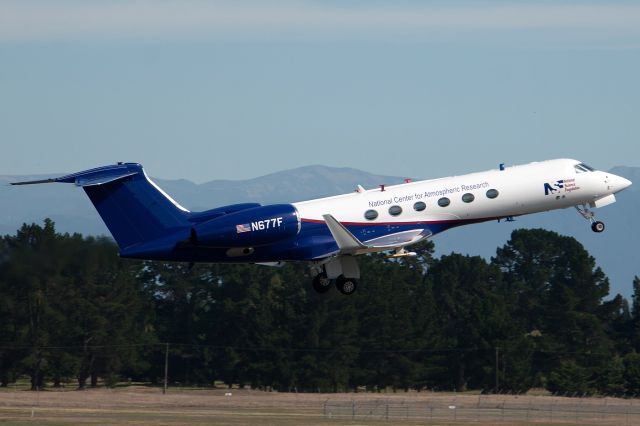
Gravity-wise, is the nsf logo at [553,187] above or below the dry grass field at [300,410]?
above

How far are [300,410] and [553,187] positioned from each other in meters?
27.9

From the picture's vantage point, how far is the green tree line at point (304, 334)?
9338 centimetres

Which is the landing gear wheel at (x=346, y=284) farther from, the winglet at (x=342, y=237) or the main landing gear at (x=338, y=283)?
the winglet at (x=342, y=237)

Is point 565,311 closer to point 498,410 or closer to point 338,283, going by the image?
point 498,410

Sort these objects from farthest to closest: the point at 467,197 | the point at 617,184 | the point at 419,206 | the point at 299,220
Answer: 1. the point at 617,184
2. the point at 467,197
3. the point at 419,206
4. the point at 299,220

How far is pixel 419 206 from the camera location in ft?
147

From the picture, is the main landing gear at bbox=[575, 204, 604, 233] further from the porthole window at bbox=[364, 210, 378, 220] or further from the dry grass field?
the dry grass field

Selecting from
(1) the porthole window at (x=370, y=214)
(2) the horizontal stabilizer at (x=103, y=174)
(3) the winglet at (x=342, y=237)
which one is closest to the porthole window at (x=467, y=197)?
(1) the porthole window at (x=370, y=214)

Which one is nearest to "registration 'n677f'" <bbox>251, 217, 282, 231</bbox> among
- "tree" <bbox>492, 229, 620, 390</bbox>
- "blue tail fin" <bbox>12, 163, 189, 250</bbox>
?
"blue tail fin" <bbox>12, 163, 189, 250</bbox>

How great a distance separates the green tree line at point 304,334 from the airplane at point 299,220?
4115 cm

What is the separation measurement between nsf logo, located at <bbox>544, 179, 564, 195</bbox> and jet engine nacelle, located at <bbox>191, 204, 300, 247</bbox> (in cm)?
979

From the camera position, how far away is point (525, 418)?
63.8m

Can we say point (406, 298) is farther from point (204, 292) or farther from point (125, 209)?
point (125, 209)

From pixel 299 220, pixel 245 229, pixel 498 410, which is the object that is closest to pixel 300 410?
pixel 498 410
